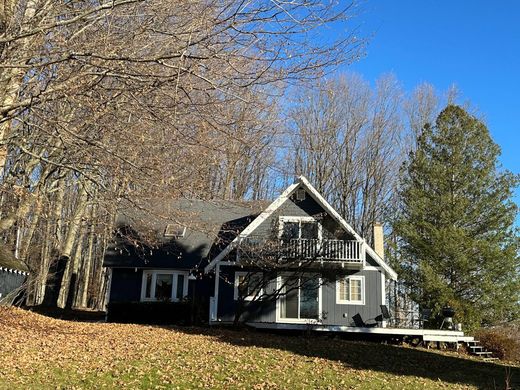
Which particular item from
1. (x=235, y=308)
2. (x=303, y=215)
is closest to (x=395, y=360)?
(x=235, y=308)

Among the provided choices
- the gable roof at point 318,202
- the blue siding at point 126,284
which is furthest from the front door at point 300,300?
the blue siding at point 126,284

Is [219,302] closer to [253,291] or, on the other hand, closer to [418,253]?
[253,291]

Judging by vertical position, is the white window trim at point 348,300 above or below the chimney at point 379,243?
below

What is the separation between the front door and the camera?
20203mm

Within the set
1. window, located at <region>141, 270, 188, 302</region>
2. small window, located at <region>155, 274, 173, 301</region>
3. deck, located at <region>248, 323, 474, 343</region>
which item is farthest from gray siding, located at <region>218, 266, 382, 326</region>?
small window, located at <region>155, 274, 173, 301</region>

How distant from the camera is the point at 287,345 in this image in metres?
14.2

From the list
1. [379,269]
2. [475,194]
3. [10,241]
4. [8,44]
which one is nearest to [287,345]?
[379,269]

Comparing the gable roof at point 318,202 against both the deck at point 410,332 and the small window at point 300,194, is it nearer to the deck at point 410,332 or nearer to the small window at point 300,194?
the small window at point 300,194

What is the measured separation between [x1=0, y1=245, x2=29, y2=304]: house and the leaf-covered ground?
5.62ft

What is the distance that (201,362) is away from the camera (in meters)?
10.8

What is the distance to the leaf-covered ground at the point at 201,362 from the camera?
9.23 meters

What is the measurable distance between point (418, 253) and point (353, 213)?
34.1 ft

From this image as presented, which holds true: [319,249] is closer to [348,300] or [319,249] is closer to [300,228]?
[300,228]

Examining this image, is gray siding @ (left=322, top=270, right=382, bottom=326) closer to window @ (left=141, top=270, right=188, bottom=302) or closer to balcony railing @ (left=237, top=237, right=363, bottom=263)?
balcony railing @ (left=237, top=237, right=363, bottom=263)
